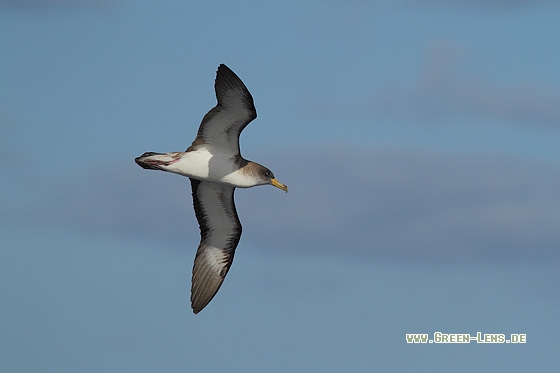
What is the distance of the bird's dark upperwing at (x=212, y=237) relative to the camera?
30641mm

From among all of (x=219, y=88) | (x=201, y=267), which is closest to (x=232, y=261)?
(x=201, y=267)

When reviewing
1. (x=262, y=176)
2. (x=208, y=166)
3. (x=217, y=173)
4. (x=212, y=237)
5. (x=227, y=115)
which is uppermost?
(x=227, y=115)

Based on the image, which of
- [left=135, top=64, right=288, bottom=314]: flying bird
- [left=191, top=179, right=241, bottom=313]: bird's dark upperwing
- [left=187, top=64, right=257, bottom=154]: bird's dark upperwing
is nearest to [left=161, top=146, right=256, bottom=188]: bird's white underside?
[left=135, top=64, right=288, bottom=314]: flying bird

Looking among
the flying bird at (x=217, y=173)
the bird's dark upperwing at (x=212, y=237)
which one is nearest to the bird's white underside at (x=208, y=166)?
the flying bird at (x=217, y=173)

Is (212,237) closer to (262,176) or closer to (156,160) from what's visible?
(262,176)

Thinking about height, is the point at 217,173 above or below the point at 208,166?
below

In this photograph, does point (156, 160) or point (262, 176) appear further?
point (262, 176)

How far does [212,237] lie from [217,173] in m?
3.18

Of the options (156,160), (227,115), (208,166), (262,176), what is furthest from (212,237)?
(227,115)

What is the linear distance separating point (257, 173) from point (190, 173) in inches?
72.8

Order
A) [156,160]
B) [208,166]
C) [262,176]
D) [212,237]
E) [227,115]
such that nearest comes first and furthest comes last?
[227,115]
[156,160]
[208,166]
[262,176]
[212,237]

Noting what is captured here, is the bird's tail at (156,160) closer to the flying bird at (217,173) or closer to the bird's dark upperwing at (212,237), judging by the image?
the flying bird at (217,173)

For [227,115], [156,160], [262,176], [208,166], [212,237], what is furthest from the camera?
[212,237]

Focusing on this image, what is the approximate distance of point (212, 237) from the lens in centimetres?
3134
